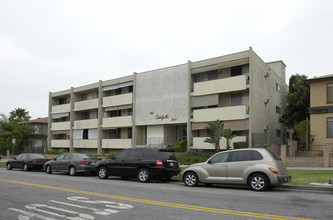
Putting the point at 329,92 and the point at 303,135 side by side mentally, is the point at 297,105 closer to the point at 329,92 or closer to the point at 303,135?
the point at 303,135

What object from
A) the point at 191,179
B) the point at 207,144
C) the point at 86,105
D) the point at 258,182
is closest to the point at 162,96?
the point at 207,144

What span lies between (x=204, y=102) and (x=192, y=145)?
4168 mm

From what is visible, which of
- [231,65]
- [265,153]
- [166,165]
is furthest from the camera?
[231,65]

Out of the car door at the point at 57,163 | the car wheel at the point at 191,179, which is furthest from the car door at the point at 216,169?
the car door at the point at 57,163

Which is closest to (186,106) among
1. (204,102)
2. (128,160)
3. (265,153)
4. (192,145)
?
(204,102)

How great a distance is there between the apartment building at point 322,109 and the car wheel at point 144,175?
15217 mm

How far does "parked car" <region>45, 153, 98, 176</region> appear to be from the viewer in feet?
59.0

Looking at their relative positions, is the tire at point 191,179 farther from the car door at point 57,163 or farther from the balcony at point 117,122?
the balcony at point 117,122

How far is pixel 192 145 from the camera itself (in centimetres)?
2808

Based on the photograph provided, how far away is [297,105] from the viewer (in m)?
31.0

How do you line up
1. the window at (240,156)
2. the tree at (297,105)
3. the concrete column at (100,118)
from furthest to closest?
the concrete column at (100,118) < the tree at (297,105) < the window at (240,156)

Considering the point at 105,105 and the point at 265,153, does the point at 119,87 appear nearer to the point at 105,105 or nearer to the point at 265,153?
the point at 105,105

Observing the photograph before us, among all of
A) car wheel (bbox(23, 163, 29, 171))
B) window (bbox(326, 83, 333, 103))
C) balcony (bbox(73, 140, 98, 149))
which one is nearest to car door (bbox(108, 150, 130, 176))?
car wheel (bbox(23, 163, 29, 171))

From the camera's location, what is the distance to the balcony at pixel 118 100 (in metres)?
34.4
